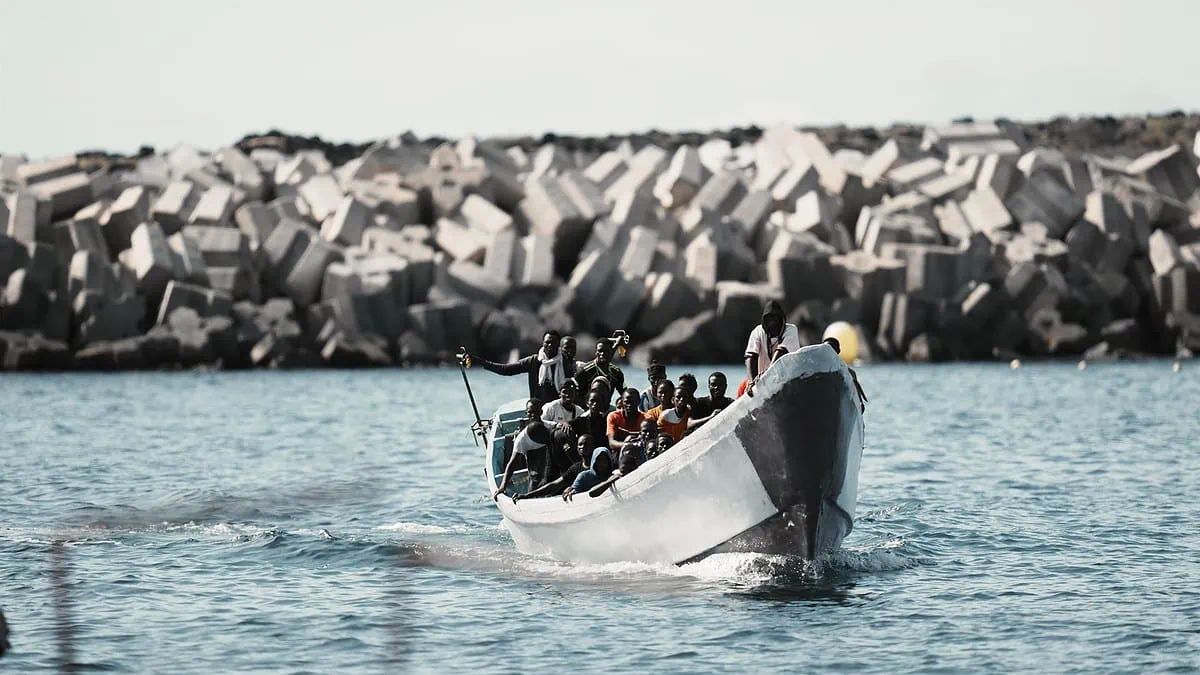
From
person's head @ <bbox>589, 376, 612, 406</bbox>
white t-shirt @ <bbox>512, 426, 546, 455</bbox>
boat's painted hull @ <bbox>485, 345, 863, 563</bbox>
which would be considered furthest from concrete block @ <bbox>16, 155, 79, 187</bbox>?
boat's painted hull @ <bbox>485, 345, 863, 563</bbox>

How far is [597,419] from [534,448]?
100 cm

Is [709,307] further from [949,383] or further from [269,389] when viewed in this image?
[269,389]

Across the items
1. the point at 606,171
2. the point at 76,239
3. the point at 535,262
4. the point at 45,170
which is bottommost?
the point at 535,262

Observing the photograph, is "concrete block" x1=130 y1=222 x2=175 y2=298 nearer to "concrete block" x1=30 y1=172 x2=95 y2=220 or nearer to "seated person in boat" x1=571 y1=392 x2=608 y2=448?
"concrete block" x1=30 y1=172 x2=95 y2=220

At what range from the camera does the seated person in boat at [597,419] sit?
2052 cm

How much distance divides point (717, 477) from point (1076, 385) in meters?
41.0

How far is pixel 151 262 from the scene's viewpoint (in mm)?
63156

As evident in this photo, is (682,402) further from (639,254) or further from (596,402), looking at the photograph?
(639,254)

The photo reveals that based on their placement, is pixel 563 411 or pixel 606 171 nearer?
pixel 563 411

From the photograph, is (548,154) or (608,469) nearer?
(608,469)

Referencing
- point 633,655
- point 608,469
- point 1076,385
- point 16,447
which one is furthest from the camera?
point 1076,385

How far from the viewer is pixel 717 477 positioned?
62.7 feet

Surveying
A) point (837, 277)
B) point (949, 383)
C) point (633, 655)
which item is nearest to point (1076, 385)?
point (949, 383)

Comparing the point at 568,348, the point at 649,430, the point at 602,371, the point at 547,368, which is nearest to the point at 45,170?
the point at 547,368
